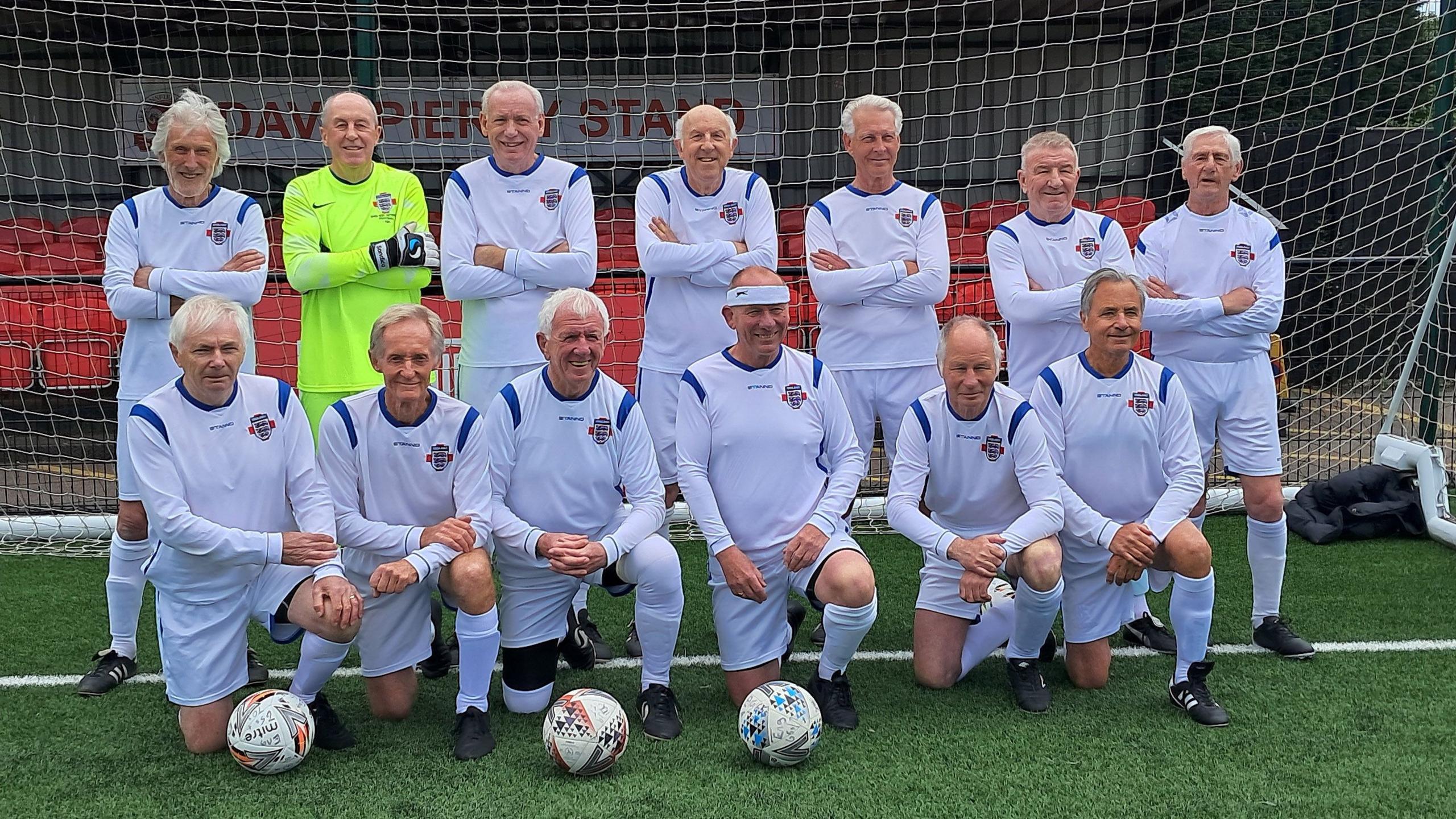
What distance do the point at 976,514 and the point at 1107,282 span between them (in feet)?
3.18

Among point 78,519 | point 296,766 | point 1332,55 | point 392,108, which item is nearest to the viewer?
point 296,766

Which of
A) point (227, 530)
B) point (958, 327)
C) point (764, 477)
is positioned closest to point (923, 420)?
point (958, 327)

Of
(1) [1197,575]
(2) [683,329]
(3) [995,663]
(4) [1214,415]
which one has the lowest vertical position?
(3) [995,663]

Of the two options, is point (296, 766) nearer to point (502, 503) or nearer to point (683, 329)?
point (502, 503)

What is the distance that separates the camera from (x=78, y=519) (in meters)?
6.79

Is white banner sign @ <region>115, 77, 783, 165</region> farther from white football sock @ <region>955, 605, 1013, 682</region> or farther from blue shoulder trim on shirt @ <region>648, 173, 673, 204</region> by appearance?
white football sock @ <region>955, 605, 1013, 682</region>

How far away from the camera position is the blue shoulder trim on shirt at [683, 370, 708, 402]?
14.6 feet

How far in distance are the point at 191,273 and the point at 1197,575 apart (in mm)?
3907

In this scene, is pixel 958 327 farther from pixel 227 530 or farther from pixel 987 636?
pixel 227 530

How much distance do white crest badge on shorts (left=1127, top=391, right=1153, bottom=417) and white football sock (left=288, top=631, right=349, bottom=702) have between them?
289 centimetres

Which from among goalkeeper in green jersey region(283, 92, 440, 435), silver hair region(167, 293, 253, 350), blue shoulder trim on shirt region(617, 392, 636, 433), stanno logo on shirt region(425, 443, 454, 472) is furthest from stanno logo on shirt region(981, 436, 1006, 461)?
silver hair region(167, 293, 253, 350)

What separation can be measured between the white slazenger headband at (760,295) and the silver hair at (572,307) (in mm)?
479

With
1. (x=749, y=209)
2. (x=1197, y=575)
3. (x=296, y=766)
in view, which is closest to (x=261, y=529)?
(x=296, y=766)

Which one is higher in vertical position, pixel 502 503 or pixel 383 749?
pixel 502 503
